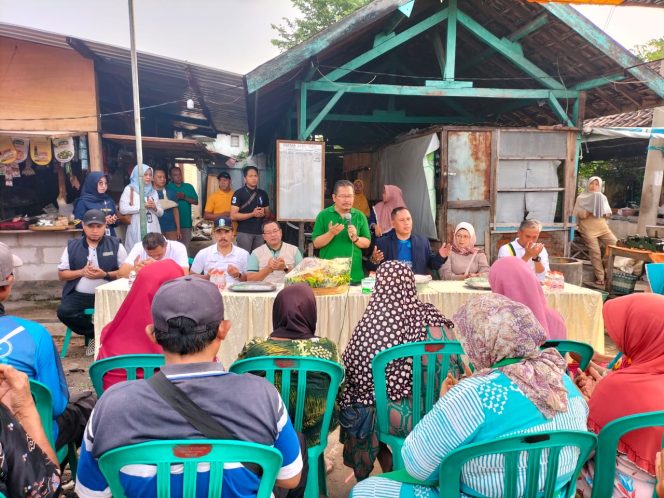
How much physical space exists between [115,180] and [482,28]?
6606mm

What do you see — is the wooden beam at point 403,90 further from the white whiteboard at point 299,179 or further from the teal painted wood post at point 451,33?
the white whiteboard at point 299,179

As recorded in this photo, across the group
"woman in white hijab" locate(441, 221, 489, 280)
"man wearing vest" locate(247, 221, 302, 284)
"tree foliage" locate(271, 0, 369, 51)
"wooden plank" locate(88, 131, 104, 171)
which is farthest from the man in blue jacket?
"tree foliage" locate(271, 0, 369, 51)

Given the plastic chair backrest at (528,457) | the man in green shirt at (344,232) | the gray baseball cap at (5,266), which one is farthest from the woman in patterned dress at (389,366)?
the man in green shirt at (344,232)

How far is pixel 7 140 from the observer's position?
706 cm

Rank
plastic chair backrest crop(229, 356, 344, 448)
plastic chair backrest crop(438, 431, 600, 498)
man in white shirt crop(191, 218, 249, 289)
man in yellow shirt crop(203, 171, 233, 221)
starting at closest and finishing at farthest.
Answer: plastic chair backrest crop(438, 431, 600, 498) → plastic chair backrest crop(229, 356, 344, 448) → man in white shirt crop(191, 218, 249, 289) → man in yellow shirt crop(203, 171, 233, 221)

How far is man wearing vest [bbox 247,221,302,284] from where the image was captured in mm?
4581

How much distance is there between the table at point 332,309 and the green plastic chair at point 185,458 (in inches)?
98.1

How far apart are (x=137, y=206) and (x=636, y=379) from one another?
21.6 ft

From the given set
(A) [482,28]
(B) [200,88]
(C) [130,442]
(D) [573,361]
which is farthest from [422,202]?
(C) [130,442]

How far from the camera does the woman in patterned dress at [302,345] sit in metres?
2.26

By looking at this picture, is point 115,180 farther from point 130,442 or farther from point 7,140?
point 130,442

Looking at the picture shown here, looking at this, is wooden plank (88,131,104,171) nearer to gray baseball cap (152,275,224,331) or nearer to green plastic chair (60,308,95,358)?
green plastic chair (60,308,95,358)

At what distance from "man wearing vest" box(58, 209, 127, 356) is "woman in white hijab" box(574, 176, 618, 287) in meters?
7.86

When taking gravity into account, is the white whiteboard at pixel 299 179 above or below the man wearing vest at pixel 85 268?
above
